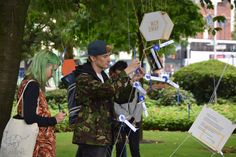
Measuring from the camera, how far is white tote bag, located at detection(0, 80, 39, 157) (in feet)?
14.7

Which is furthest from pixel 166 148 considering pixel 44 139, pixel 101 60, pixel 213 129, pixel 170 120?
pixel 44 139

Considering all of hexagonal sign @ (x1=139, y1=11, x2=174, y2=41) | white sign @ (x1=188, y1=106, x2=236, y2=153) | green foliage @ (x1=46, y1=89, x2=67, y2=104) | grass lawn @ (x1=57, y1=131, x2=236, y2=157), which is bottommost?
grass lawn @ (x1=57, y1=131, x2=236, y2=157)

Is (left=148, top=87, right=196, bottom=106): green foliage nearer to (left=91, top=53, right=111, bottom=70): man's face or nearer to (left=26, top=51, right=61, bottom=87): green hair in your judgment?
(left=91, top=53, right=111, bottom=70): man's face

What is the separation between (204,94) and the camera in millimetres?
21828

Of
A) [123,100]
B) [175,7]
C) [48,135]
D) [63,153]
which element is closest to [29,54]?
[175,7]

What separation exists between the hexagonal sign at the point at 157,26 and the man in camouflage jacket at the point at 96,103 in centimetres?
A: 99

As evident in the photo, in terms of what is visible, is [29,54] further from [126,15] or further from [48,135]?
[48,135]

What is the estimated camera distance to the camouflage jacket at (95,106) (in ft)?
15.6

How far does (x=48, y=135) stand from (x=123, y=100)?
195cm

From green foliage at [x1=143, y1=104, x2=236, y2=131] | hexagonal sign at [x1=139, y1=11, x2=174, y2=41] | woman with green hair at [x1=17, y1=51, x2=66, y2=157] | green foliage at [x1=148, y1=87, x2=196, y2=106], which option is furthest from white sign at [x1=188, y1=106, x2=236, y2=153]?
green foliage at [x1=148, y1=87, x2=196, y2=106]

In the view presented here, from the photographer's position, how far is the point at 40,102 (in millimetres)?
4637

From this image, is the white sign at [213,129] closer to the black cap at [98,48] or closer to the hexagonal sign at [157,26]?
the hexagonal sign at [157,26]

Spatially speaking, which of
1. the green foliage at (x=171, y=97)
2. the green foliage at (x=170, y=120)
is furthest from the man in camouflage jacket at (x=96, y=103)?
the green foliage at (x=171, y=97)

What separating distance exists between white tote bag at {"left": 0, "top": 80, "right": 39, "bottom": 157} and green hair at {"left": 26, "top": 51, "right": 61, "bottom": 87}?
21 cm
